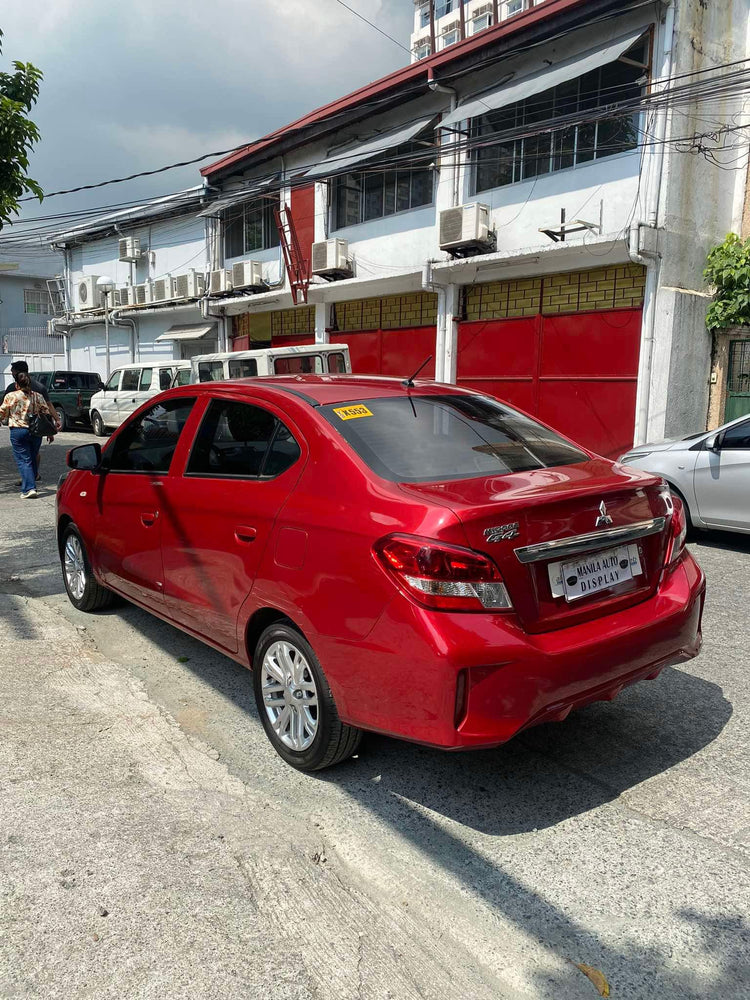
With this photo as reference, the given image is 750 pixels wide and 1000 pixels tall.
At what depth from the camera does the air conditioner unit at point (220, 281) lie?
21.3 m

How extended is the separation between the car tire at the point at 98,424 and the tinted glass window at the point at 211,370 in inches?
224

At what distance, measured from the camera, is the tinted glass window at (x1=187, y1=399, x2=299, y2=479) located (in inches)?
138

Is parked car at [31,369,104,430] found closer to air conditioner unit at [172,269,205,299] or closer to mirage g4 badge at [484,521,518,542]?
air conditioner unit at [172,269,205,299]

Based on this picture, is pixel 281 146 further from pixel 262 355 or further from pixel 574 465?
pixel 574 465

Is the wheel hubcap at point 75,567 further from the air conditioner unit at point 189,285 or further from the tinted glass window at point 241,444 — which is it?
the air conditioner unit at point 189,285

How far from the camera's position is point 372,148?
50.4 feet

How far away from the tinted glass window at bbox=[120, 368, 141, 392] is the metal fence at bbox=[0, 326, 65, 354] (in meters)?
18.4

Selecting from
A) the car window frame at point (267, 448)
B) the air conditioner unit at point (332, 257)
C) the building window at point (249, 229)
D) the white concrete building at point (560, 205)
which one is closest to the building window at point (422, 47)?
the building window at point (249, 229)

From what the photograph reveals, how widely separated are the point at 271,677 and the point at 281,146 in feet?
59.9

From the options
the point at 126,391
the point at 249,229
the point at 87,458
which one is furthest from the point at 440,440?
the point at 249,229

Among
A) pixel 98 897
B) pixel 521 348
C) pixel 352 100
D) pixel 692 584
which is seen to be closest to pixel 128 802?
pixel 98 897

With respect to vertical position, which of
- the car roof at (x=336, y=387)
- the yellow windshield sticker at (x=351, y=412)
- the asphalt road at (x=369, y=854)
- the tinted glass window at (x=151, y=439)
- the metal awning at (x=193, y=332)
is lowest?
the asphalt road at (x=369, y=854)

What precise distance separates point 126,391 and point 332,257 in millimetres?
6229

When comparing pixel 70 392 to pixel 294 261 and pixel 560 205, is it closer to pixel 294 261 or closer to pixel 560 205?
pixel 294 261
